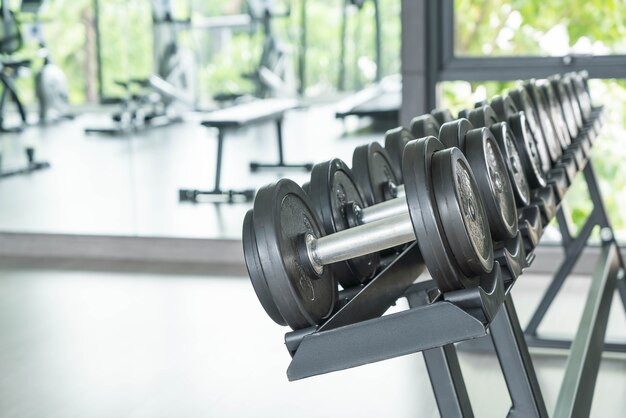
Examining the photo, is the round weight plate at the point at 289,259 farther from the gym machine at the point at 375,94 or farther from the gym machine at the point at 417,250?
the gym machine at the point at 375,94

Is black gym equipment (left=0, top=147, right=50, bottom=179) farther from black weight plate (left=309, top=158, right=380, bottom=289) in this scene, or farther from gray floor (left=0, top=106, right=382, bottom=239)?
black weight plate (left=309, top=158, right=380, bottom=289)

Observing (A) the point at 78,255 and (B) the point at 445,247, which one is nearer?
(B) the point at 445,247

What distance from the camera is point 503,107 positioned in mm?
2277

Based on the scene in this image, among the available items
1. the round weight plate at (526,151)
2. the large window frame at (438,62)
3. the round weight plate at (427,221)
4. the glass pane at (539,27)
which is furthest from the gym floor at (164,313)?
the round weight plate at (427,221)

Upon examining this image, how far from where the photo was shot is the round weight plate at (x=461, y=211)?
4.48 feet

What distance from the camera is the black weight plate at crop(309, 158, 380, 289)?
169 centimetres

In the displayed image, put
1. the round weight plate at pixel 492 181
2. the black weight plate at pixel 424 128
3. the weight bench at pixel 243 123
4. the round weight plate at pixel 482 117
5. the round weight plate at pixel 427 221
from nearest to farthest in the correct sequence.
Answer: the round weight plate at pixel 427 221, the round weight plate at pixel 492 181, the round weight plate at pixel 482 117, the black weight plate at pixel 424 128, the weight bench at pixel 243 123

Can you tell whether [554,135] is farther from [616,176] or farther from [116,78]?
[116,78]

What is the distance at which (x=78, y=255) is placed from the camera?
470 cm

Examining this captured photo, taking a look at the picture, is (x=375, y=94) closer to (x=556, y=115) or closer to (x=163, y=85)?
(x=163, y=85)

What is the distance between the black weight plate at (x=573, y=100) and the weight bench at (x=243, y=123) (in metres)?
1.46

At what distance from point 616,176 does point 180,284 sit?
2.02 metres

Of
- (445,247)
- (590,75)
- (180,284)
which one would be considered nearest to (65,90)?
(180,284)

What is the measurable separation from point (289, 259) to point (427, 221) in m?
0.24
